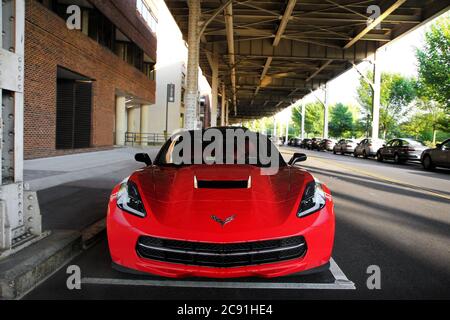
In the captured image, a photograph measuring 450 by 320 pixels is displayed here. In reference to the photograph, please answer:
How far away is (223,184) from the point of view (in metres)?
3.86

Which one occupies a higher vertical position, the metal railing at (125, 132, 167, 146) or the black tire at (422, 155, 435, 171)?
the metal railing at (125, 132, 167, 146)

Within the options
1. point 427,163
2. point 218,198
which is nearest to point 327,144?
point 427,163

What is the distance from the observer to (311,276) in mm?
3926

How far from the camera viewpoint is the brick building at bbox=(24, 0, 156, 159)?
15.2 meters

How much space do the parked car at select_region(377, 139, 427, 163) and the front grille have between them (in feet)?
76.2

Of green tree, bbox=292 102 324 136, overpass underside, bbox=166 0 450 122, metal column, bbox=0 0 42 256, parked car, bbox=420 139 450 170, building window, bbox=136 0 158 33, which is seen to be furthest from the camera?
green tree, bbox=292 102 324 136

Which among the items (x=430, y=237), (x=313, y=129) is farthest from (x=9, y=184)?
(x=313, y=129)

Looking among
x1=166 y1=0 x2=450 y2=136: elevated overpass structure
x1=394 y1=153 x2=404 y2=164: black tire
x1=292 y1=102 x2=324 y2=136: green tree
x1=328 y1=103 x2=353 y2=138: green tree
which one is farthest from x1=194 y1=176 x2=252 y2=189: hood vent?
x1=292 y1=102 x2=324 y2=136: green tree

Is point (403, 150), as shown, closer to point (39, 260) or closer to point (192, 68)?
point (192, 68)

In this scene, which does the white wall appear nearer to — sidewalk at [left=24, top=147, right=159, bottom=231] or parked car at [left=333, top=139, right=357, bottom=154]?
parked car at [left=333, top=139, right=357, bottom=154]

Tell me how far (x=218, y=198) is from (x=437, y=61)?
3572 centimetres

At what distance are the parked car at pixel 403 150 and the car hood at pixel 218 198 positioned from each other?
22690 mm

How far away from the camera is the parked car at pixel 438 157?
63.6ft

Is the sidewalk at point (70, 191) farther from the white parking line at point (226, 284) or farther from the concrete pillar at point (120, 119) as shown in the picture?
the concrete pillar at point (120, 119)
